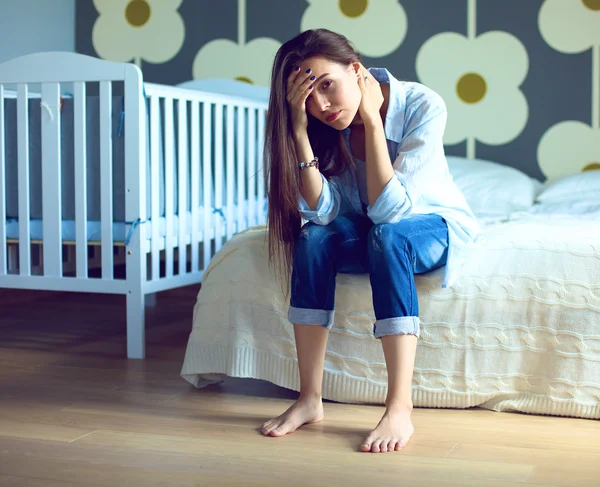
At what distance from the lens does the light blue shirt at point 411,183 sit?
1.55m

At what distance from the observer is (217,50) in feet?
11.9

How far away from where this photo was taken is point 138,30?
147 inches

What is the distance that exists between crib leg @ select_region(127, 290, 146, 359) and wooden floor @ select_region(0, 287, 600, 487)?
5 cm

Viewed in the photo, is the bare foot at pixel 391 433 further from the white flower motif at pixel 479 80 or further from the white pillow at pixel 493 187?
the white flower motif at pixel 479 80

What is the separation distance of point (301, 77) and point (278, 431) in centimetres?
66

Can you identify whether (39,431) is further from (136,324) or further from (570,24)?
(570,24)

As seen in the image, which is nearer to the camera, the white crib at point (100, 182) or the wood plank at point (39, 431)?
the wood plank at point (39, 431)

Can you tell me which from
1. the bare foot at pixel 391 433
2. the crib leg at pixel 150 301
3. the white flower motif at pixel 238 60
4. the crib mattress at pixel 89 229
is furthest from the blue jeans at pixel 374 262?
the white flower motif at pixel 238 60

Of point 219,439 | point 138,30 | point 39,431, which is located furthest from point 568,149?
point 39,431

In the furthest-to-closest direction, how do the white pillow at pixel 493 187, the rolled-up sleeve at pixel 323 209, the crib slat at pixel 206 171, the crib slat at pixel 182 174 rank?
the white pillow at pixel 493 187 < the crib slat at pixel 206 171 < the crib slat at pixel 182 174 < the rolled-up sleeve at pixel 323 209

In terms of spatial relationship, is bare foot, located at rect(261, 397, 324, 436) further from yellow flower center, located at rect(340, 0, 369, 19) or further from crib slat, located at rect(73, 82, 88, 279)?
yellow flower center, located at rect(340, 0, 369, 19)

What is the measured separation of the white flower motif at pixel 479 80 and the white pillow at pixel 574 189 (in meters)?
0.45

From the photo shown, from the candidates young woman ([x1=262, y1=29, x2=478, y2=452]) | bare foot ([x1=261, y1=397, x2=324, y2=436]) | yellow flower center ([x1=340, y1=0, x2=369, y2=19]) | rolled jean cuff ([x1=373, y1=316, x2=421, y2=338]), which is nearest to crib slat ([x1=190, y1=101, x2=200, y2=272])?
young woman ([x1=262, y1=29, x2=478, y2=452])

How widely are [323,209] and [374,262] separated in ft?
0.55
